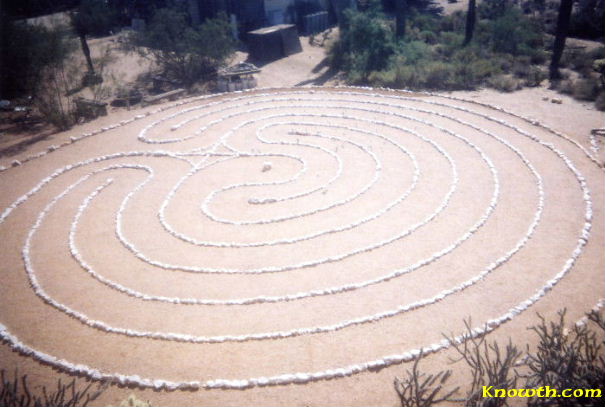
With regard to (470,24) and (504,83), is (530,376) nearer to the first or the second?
(504,83)

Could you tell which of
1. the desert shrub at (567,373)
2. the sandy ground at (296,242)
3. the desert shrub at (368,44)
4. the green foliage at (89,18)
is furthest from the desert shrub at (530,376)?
the green foliage at (89,18)

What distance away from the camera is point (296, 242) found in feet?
35.7

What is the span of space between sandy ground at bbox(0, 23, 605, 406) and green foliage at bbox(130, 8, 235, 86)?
26.0 ft

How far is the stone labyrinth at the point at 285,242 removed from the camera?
26.0 ft

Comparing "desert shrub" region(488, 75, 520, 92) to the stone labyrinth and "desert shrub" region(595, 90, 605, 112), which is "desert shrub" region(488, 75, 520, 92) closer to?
"desert shrub" region(595, 90, 605, 112)

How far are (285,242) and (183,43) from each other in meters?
17.8

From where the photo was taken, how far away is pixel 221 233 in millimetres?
11516

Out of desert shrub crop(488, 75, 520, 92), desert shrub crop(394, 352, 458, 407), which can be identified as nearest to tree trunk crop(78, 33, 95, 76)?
desert shrub crop(488, 75, 520, 92)

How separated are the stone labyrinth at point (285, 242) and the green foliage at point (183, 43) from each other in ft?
27.8

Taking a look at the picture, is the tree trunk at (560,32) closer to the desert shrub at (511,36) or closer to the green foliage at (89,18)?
the desert shrub at (511,36)

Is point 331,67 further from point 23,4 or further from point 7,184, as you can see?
point 23,4

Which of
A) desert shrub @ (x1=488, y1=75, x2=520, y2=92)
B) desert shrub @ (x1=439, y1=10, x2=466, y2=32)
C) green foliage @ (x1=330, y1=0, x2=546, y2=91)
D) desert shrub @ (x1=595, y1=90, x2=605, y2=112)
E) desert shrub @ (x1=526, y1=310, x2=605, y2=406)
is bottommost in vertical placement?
desert shrub @ (x1=526, y1=310, x2=605, y2=406)

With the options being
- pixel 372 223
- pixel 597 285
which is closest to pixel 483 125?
pixel 372 223

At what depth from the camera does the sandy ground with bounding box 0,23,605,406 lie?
305 inches
